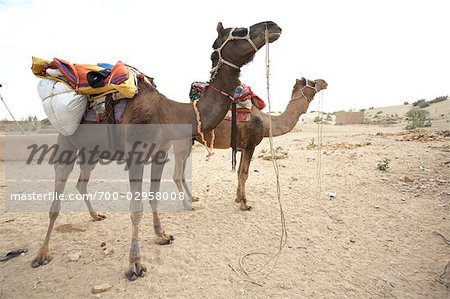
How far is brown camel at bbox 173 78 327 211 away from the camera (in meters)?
5.30

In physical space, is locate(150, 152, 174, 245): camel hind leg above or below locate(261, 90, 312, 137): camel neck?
below

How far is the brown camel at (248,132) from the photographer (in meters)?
5.30

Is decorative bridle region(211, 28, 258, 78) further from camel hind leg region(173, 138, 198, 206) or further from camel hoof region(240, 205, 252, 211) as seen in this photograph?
camel hoof region(240, 205, 252, 211)

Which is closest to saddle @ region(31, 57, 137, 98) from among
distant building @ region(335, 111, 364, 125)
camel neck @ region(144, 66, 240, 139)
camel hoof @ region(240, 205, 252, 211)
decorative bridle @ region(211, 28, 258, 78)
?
camel neck @ region(144, 66, 240, 139)

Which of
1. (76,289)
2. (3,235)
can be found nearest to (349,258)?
(76,289)

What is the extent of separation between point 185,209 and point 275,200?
187cm

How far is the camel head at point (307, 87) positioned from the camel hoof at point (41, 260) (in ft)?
17.9

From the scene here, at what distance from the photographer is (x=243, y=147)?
5445mm

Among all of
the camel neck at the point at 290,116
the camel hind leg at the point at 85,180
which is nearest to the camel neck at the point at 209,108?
the camel hind leg at the point at 85,180

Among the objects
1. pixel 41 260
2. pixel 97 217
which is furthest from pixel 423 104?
pixel 41 260

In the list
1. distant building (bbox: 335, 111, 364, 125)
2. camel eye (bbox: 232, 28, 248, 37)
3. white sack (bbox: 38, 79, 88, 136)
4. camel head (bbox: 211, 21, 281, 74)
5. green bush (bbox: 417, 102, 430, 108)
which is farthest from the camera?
green bush (bbox: 417, 102, 430, 108)

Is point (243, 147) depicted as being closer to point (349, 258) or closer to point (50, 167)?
point (349, 258)

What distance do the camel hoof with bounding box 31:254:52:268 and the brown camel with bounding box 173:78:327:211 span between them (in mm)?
2656

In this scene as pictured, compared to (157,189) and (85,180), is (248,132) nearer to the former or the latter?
(157,189)
